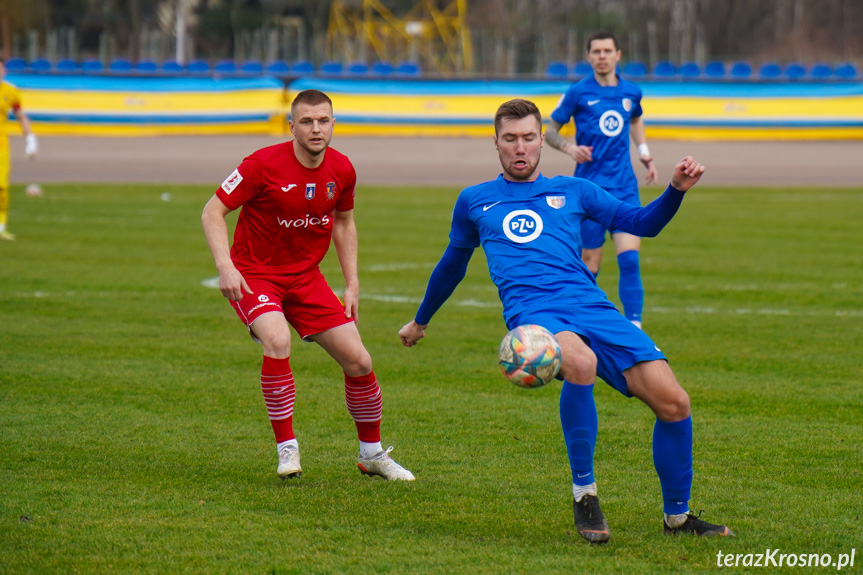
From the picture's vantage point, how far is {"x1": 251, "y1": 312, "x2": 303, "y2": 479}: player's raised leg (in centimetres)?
580

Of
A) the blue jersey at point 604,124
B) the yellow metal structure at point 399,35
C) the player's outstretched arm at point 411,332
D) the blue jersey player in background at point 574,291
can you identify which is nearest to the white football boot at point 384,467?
the player's outstretched arm at point 411,332

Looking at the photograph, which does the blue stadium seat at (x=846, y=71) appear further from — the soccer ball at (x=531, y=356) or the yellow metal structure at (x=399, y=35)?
the soccer ball at (x=531, y=356)

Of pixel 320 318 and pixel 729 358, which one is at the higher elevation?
pixel 320 318

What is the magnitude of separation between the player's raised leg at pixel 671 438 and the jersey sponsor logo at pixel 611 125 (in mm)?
6245

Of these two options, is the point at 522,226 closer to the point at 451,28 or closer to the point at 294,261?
the point at 294,261

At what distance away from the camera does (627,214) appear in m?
5.05

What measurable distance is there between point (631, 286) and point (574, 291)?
204 inches

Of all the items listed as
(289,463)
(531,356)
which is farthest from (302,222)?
(531,356)

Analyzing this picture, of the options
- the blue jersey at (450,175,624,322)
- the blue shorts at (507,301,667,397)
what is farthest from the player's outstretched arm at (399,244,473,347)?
the blue shorts at (507,301,667,397)

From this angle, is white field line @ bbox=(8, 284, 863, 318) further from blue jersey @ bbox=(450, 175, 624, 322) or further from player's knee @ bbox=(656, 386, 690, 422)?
player's knee @ bbox=(656, 386, 690, 422)

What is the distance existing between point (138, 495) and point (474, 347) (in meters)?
4.49

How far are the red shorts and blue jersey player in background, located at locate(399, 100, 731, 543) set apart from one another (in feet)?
2.15

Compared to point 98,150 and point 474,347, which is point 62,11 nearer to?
point 98,150

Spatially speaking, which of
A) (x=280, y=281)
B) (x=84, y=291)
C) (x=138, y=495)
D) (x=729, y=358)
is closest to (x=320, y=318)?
(x=280, y=281)
